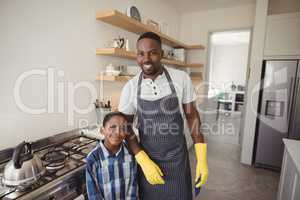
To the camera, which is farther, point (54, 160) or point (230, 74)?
point (230, 74)

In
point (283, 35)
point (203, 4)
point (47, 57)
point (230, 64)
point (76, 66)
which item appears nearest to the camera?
point (47, 57)

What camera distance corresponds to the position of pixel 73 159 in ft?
3.59

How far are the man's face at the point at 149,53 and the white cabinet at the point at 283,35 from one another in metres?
2.23

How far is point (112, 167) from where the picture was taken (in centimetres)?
98

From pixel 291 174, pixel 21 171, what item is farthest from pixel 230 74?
pixel 21 171

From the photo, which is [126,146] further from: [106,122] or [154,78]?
[154,78]

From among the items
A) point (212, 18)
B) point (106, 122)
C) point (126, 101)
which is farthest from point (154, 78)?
point (212, 18)

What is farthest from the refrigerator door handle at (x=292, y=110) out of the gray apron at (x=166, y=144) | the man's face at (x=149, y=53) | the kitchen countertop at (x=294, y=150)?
the man's face at (x=149, y=53)

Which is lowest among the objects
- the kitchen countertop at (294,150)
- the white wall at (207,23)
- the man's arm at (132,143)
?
the kitchen countertop at (294,150)

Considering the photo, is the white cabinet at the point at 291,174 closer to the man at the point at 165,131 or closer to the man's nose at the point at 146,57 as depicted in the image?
the man at the point at 165,131

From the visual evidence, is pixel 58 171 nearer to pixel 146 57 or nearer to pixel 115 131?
pixel 115 131

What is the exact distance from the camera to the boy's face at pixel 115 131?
38.7 inches

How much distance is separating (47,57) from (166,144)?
1029 millimetres

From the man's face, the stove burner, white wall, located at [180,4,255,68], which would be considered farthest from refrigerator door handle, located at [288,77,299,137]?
the stove burner
